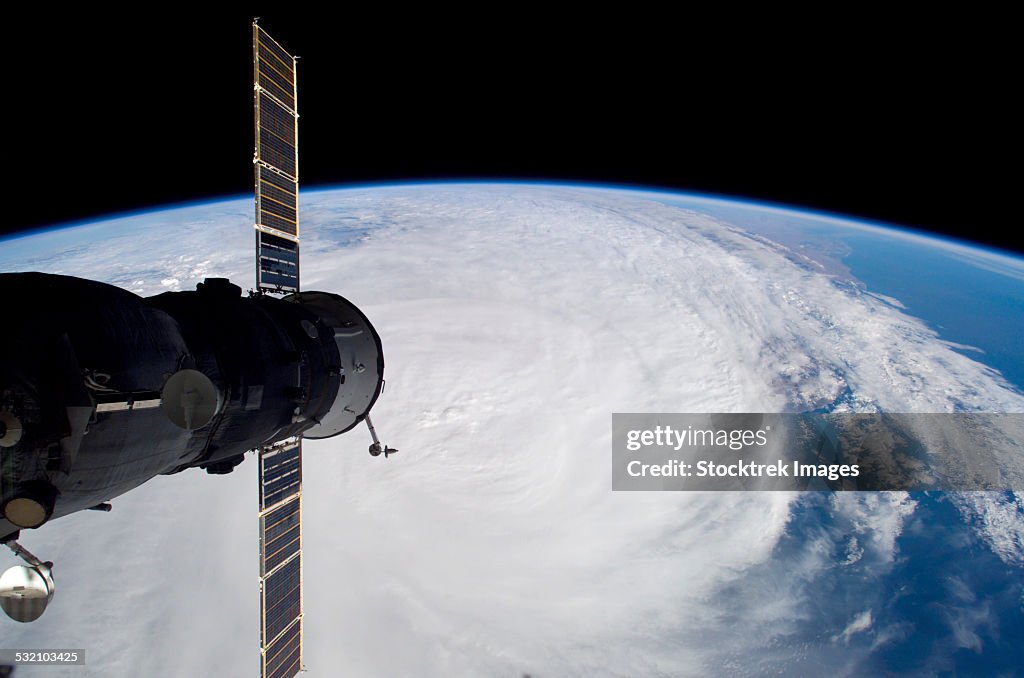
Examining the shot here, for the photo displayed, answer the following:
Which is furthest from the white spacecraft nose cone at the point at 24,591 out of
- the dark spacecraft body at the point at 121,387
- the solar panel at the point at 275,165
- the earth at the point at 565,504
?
the earth at the point at 565,504

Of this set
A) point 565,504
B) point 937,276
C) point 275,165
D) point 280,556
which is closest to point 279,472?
point 280,556

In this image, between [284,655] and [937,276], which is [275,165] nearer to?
[284,655]

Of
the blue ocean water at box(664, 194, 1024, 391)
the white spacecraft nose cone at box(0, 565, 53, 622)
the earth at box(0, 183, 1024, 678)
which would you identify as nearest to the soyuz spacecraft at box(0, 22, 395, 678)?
the white spacecraft nose cone at box(0, 565, 53, 622)

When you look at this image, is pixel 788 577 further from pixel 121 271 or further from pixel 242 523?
pixel 121 271

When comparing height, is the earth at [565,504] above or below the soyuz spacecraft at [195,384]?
below

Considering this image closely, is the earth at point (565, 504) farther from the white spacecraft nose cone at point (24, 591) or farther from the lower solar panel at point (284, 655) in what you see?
the white spacecraft nose cone at point (24, 591)
